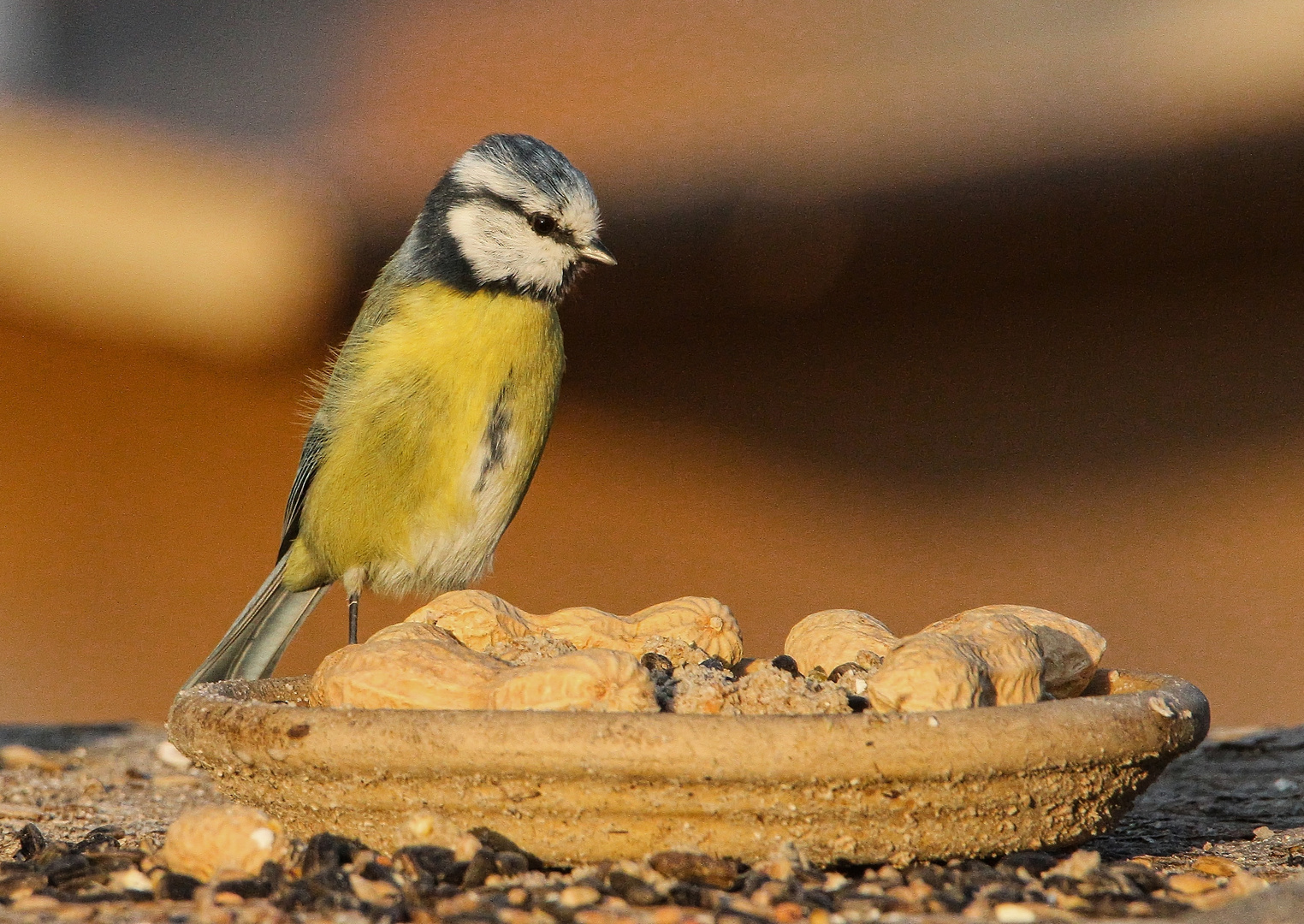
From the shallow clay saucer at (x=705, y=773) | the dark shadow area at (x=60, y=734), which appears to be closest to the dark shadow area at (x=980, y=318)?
the dark shadow area at (x=60, y=734)

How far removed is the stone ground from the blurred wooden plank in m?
1.13

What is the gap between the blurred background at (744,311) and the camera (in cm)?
312

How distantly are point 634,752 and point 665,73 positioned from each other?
2.46 m

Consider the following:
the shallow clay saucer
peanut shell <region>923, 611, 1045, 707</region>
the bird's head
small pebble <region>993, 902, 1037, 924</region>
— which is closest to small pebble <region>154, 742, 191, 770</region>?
the bird's head

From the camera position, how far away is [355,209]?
3.35 meters

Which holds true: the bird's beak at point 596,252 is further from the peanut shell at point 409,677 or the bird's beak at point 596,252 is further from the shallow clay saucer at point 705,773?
the shallow clay saucer at point 705,773

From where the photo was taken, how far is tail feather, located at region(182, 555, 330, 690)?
2803 mm

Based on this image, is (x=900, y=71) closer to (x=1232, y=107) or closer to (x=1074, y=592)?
(x=1232, y=107)

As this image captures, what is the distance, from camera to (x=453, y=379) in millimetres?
2498

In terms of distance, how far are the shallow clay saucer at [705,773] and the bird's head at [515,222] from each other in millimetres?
1377

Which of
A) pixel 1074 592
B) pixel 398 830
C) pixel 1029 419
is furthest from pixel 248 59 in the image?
pixel 398 830

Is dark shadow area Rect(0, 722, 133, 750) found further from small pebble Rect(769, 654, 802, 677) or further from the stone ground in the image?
small pebble Rect(769, 654, 802, 677)

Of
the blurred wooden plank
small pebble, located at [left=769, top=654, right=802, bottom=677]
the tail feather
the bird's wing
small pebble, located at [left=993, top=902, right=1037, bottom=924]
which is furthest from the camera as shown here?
the blurred wooden plank

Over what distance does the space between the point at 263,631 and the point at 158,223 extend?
45.1 inches
